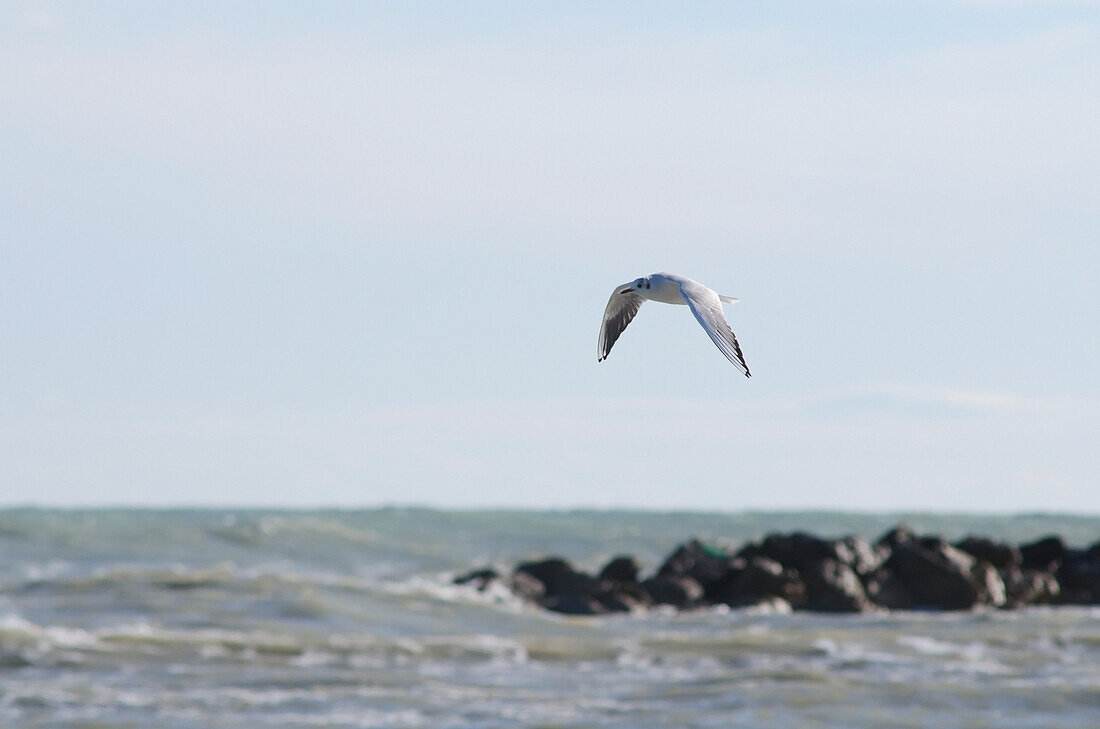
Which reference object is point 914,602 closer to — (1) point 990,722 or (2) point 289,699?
Answer: (1) point 990,722

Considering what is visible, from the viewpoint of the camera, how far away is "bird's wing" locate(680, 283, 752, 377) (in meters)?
4.24

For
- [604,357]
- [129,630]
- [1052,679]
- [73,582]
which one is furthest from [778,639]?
[604,357]

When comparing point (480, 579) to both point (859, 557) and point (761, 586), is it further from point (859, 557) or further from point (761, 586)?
point (859, 557)

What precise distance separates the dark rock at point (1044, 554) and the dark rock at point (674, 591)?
18.2 feet

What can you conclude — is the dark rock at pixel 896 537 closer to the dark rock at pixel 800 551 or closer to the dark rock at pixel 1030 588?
the dark rock at pixel 800 551

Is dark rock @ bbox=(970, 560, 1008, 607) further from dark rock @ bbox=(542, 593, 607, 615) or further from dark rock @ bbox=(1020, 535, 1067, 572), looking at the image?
dark rock @ bbox=(542, 593, 607, 615)

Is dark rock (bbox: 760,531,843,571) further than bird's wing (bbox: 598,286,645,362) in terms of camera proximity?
Yes

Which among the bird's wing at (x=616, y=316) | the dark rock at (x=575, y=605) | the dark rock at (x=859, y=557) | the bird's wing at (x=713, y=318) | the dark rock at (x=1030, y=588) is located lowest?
the dark rock at (x=575, y=605)

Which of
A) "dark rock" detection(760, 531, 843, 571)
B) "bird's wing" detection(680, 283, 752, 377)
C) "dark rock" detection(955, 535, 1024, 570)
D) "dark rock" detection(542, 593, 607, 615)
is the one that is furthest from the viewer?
"dark rock" detection(955, 535, 1024, 570)

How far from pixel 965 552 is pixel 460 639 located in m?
8.72

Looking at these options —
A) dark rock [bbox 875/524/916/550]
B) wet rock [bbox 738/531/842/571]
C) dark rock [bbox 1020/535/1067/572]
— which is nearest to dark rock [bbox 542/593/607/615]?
wet rock [bbox 738/531/842/571]

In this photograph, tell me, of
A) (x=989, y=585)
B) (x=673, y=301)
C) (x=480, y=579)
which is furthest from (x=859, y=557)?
Result: (x=673, y=301)

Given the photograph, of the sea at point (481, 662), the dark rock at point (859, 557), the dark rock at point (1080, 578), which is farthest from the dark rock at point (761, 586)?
the dark rock at point (1080, 578)

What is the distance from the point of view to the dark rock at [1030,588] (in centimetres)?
2033
